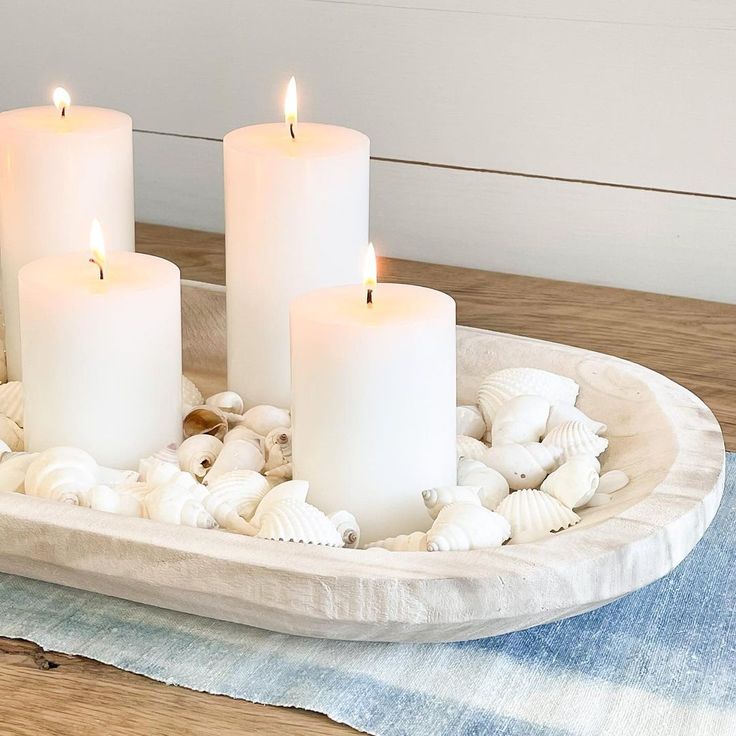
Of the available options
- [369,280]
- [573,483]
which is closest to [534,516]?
[573,483]

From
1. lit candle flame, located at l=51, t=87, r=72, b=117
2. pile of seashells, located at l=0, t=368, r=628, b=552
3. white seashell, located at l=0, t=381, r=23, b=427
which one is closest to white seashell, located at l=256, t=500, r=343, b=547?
pile of seashells, located at l=0, t=368, r=628, b=552

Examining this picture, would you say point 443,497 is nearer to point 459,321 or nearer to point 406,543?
point 406,543

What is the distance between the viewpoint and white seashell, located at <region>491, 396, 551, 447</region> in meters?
0.63

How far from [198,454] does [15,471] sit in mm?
93

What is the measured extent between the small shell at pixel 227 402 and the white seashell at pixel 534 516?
20 cm

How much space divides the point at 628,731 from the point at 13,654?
9.8 inches

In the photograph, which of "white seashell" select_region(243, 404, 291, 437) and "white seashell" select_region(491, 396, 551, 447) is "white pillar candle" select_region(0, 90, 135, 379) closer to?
"white seashell" select_region(243, 404, 291, 437)

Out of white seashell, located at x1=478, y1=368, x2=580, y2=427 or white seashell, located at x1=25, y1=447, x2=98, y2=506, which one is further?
white seashell, located at x1=478, y1=368, x2=580, y2=427

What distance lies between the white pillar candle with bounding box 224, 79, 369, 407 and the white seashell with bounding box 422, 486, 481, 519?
17 cm

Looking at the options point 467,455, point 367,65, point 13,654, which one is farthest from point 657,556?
point 367,65

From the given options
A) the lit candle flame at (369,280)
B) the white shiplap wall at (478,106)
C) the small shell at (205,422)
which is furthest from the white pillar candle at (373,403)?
the white shiplap wall at (478,106)

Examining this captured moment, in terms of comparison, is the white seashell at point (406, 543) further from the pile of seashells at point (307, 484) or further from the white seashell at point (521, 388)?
the white seashell at point (521, 388)

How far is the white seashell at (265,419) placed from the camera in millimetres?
644

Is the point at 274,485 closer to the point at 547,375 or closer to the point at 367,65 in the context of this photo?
the point at 547,375
